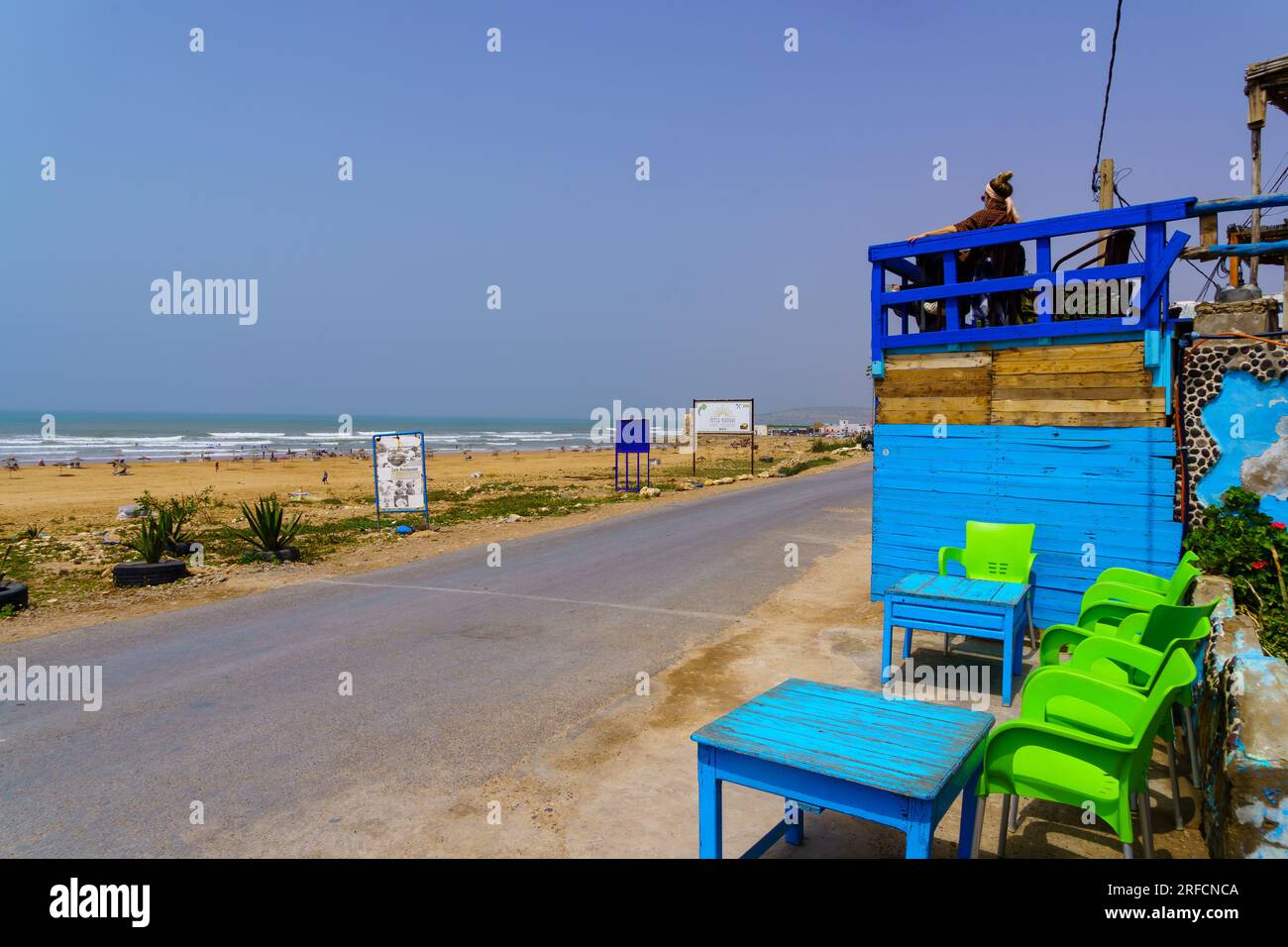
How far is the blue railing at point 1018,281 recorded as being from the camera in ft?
21.7

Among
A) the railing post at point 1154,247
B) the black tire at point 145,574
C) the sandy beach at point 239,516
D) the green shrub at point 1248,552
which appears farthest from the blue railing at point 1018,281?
the black tire at point 145,574

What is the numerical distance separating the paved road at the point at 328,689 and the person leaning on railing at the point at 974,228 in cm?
399

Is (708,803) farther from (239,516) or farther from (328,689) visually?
(239,516)

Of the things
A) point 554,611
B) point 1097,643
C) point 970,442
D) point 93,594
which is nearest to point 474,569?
point 554,611

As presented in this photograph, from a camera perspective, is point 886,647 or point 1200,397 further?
point 1200,397

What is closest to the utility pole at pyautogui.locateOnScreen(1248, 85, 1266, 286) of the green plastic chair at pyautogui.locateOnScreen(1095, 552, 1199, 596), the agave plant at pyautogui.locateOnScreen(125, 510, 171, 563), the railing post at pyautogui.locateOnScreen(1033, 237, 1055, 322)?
the railing post at pyautogui.locateOnScreen(1033, 237, 1055, 322)

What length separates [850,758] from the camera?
9.89 ft

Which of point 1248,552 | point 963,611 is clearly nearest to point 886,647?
point 963,611

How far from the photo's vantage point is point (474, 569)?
39.1 ft

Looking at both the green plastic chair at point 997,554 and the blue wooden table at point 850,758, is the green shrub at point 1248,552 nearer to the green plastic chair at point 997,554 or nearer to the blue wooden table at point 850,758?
the green plastic chair at point 997,554

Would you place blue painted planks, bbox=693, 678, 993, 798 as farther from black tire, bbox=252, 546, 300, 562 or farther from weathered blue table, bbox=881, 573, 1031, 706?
black tire, bbox=252, 546, 300, 562

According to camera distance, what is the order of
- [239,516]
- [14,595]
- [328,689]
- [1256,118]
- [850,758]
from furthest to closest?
[239,516], [1256,118], [14,595], [328,689], [850,758]

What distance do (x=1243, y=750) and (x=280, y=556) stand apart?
12.4 m
